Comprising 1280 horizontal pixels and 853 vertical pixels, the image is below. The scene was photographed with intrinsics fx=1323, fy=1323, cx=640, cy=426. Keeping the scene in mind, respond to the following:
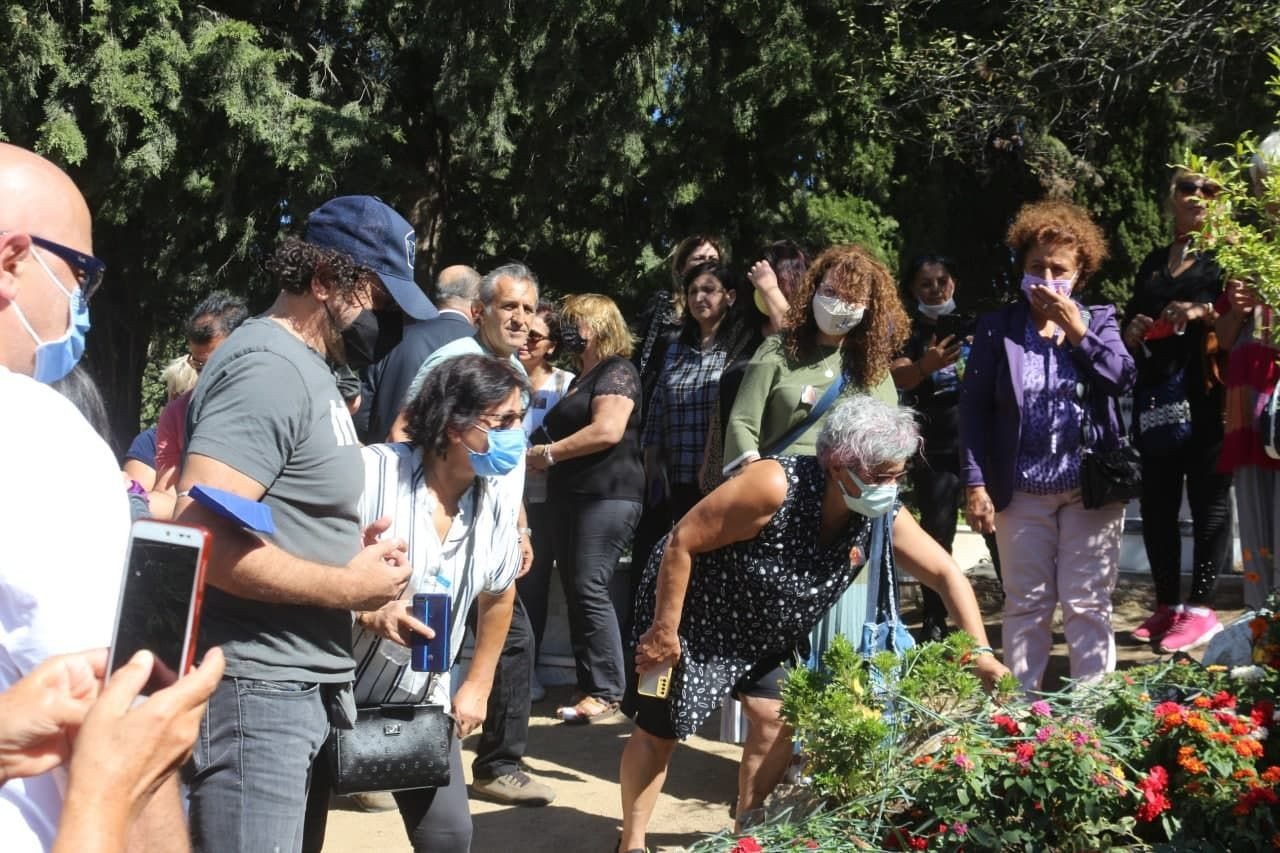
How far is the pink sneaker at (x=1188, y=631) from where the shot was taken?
5.46m

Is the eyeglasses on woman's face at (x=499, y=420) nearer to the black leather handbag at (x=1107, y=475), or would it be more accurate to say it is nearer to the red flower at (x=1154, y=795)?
the red flower at (x=1154, y=795)

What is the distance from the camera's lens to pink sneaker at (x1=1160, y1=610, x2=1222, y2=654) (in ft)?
17.9

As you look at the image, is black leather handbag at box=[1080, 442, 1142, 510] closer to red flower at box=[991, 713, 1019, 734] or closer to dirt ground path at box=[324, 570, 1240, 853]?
dirt ground path at box=[324, 570, 1240, 853]

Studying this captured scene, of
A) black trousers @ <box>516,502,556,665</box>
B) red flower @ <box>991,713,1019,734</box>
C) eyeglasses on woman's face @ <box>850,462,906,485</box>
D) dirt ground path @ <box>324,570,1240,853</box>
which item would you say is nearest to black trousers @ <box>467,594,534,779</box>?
dirt ground path @ <box>324,570,1240,853</box>

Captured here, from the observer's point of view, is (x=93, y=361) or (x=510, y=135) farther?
(x=93, y=361)

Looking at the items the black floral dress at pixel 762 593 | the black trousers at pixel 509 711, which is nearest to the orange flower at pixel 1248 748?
the black floral dress at pixel 762 593

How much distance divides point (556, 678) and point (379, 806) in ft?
6.95

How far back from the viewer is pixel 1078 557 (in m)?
4.91

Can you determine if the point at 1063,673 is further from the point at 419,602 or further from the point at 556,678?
the point at 419,602

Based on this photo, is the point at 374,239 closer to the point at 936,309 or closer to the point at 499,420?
the point at 499,420

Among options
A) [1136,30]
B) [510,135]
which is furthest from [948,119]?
[510,135]

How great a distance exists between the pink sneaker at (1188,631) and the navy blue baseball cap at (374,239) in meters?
3.80

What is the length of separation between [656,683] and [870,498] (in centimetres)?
84

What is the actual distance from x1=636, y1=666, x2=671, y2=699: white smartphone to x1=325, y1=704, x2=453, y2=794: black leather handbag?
0.78 metres
